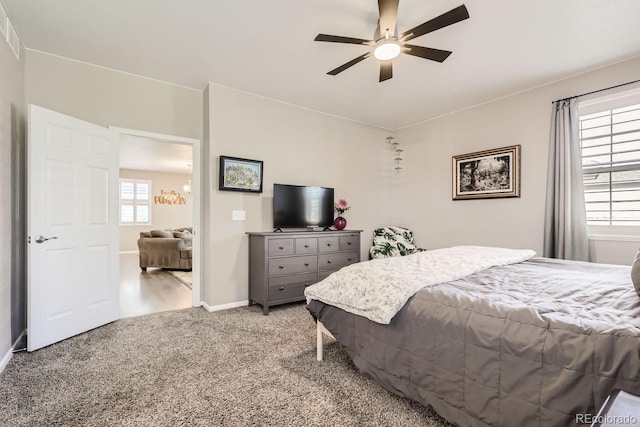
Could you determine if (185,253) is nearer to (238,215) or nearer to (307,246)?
(238,215)

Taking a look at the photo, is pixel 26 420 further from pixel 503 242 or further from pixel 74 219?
pixel 503 242

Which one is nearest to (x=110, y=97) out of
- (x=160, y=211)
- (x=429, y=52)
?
(x=429, y=52)

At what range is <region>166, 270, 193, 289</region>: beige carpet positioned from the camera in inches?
194

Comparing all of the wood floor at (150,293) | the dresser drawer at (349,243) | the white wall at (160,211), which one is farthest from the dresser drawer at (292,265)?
the white wall at (160,211)

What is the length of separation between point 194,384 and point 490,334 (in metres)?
1.75

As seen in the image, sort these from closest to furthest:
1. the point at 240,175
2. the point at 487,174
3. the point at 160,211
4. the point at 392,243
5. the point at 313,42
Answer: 1. the point at 313,42
2. the point at 240,175
3. the point at 487,174
4. the point at 392,243
5. the point at 160,211

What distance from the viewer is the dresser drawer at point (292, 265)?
3.37 m

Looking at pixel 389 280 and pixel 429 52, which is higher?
pixel 429 52

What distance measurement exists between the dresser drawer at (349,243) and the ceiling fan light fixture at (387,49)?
2.28 metres

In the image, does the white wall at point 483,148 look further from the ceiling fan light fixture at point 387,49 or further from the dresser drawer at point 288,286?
the ceiling fan light fixture at point 387,49

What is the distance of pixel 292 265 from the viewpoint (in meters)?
3.50

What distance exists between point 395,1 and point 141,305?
4.02 metres

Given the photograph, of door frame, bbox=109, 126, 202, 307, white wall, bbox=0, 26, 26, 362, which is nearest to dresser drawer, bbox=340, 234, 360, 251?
door frame, bbox=109, 126, 202, 307

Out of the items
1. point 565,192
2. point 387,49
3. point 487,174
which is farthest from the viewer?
point 487,174
